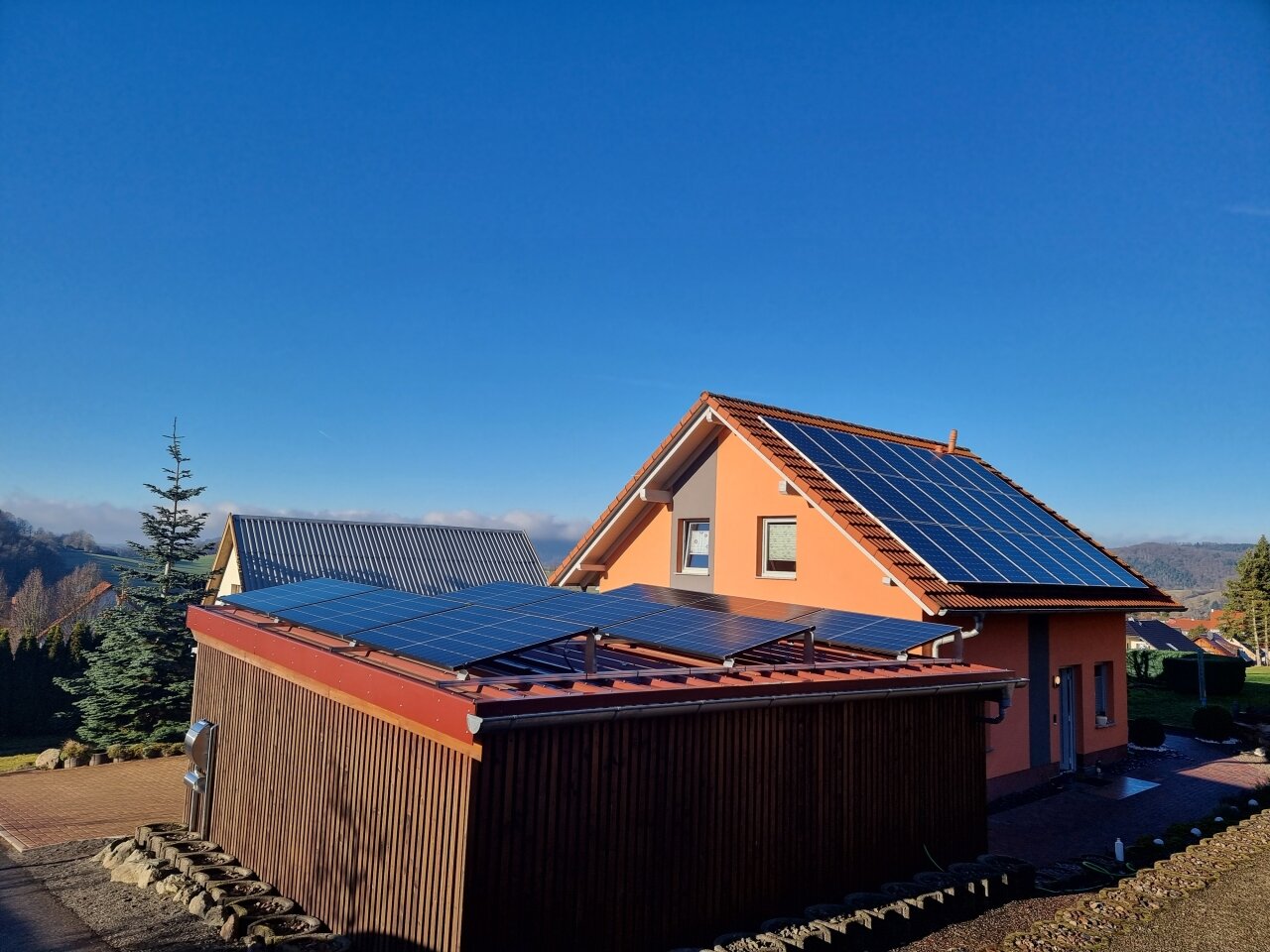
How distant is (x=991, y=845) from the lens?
467 inches

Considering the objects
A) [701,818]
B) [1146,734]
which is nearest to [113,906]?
[701,818]

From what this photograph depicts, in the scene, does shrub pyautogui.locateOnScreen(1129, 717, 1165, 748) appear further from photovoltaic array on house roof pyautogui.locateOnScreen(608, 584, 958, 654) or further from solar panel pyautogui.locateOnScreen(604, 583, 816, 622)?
solar panel pyautogui.locateOnScreen(604, 583, 816, 622)

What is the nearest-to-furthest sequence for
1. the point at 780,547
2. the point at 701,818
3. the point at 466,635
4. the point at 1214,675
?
the point at 701,818
the point at 466,635
the point at 780,547
the point at 1214,675

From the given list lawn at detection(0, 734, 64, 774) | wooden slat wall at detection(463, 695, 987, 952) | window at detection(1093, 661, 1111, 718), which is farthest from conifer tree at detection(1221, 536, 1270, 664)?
lawn at detection(0, 734, 64, 774)

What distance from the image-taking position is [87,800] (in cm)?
1546

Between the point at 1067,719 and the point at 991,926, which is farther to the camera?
the point at 1067,719

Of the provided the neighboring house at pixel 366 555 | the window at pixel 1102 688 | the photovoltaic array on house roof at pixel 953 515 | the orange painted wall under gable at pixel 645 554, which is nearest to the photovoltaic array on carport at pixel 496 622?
the photovoltaic array on house roof at pixel 953 515

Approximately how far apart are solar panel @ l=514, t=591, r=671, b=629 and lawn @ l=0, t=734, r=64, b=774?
17.6 m

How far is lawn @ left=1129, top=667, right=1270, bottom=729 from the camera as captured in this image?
78.5 feet

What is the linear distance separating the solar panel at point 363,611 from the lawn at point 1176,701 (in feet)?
74.0

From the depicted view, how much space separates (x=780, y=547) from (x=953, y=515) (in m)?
3.75

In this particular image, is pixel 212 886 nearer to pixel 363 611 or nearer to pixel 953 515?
pixel 363 611

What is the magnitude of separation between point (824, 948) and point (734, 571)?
31.9 feet

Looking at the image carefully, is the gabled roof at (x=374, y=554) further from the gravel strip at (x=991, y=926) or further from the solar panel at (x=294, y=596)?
the gravel strip at (x=991, y=926)
